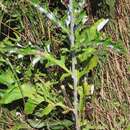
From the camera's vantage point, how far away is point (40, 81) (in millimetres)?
2367

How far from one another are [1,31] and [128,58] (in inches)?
31.2

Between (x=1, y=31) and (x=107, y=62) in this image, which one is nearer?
(x=107, y=62)

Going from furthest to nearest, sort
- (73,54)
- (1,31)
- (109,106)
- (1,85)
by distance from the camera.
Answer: (1,31) < (1,85) < (109,106) < (73,54)

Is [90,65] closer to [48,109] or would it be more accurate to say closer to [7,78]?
[48,109]

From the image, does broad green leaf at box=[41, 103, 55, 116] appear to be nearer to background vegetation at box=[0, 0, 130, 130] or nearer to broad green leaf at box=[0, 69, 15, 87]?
background vegetation at box=[0, 0, 130, 130]

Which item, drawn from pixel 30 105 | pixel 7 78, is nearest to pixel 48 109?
pixel 30 105

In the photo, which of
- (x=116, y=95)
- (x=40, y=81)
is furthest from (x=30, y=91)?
(x=116, y=95)

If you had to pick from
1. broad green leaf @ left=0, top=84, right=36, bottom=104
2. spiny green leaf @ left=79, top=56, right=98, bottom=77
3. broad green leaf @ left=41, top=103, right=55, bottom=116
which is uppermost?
spiny green leaf @ left=79, top=56, right=98, bottom=77

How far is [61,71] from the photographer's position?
95.3 inches

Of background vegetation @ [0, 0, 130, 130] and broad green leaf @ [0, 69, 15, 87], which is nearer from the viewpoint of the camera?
background vegetation @ [0, 0, 130, 130]

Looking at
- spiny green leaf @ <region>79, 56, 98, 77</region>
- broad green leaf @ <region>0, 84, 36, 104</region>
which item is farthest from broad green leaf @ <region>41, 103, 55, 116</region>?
spiny green leaf @ <region>79, 56, 98, 77</region>

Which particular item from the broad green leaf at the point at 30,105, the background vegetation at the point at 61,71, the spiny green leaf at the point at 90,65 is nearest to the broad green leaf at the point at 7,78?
the background vegetation at the point at 61,71

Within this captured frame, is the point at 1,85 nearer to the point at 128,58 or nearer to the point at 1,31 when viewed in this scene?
the point at 1,31

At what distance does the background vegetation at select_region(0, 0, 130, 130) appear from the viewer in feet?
7.11
